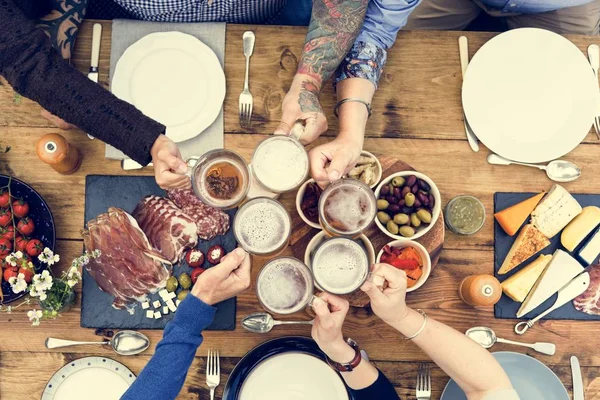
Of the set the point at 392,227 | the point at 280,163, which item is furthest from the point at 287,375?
the point at 280,163

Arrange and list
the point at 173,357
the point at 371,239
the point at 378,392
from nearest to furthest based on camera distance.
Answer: the point at 173,357
the point at 378,392
the point at 371,239

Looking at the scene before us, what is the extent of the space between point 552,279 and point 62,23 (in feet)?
5.78

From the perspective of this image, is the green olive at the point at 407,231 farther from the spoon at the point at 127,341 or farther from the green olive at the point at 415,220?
the spoon at the point at 127,341

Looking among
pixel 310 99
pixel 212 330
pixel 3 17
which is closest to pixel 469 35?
pixel 310 99

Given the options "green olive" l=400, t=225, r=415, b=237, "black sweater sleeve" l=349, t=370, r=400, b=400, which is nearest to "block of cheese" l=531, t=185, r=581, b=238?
"green olive" l=400, t=225, r=415, b=237

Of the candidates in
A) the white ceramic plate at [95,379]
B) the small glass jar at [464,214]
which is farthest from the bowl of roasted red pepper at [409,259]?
the white ceramic plate at [95,379]

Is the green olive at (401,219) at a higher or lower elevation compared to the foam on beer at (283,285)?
higher

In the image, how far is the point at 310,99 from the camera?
58.6 inches

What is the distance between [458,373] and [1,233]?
1.42m

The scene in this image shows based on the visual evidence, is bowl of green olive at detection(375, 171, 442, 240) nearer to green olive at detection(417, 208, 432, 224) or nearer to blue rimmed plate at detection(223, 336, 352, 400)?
green olive at detection(417, 208, 432, 224)

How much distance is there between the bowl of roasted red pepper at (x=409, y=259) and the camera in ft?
4.77

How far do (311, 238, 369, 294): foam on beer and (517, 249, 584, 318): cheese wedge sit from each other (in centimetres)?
60

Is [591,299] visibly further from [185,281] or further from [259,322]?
[185,281]

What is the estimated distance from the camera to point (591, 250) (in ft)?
5.10
